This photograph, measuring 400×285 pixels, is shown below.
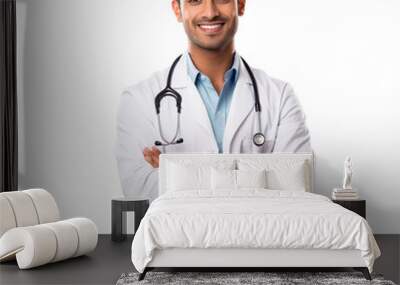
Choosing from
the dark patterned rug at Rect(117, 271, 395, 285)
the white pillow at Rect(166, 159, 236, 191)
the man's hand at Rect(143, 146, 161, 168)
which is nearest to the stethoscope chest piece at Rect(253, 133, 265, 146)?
the white pillow at Rect(166, 159, 236, 191)

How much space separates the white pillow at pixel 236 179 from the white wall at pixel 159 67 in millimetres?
1027

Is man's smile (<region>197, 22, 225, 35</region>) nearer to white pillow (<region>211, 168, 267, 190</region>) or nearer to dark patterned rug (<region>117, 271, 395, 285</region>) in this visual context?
white pillow (<region>211, 168, 267, 190</region>)

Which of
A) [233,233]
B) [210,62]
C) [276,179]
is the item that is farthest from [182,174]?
[233,233]

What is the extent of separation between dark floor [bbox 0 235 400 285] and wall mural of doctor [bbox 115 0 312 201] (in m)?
1.22

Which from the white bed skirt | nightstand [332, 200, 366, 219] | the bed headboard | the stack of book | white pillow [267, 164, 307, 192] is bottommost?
the white bed skirt

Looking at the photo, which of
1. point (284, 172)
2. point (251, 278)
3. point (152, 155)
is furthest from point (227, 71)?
point (251, 278)

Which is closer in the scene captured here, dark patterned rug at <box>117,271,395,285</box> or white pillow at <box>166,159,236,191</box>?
dark patterned rug at <box>117,271,395,285</box>

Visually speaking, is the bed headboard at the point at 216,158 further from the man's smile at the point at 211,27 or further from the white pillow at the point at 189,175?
the man's smile at the point at 211,27

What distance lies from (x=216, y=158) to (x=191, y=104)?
0.65 meters

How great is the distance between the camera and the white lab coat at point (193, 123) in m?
6.77

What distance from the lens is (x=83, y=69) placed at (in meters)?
7.00

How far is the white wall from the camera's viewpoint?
6.89 m

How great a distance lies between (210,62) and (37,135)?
201 cm

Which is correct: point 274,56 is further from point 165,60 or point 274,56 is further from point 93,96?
point 93,96
